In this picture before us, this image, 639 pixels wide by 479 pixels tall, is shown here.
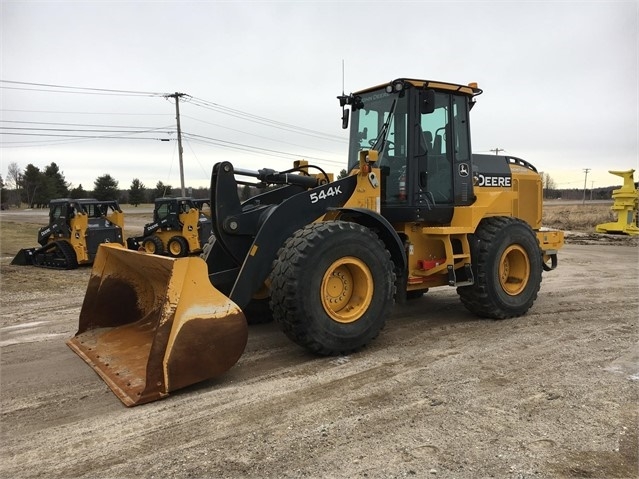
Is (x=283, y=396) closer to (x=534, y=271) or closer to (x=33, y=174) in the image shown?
(x=534, y=271)

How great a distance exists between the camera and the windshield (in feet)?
18.6

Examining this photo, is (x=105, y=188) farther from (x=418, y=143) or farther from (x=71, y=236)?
(x=418, y=143)

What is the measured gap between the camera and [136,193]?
6372cm

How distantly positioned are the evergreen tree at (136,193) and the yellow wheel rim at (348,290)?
64.0m

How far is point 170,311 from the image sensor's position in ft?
12.0

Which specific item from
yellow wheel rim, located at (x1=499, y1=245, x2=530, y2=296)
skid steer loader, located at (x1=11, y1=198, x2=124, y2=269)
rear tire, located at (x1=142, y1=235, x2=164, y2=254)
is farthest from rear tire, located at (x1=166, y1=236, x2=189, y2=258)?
yellow wheel rim, located at (x1=499, y1=245, x2=530, y2=296)

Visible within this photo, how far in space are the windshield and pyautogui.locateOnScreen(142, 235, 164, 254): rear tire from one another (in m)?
9.76

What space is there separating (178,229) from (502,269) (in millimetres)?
10696

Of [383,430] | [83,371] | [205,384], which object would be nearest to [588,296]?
[383,430]

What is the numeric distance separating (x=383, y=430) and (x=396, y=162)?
3343mm

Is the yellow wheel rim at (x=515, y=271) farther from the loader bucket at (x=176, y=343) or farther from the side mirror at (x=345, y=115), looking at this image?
the loader bucket at (x=176, y=343)

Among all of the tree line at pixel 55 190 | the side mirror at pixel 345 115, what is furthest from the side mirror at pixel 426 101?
the tree line at pixel 55 190

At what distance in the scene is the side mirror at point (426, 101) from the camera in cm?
539

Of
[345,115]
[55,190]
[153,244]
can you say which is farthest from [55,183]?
[345,115]
